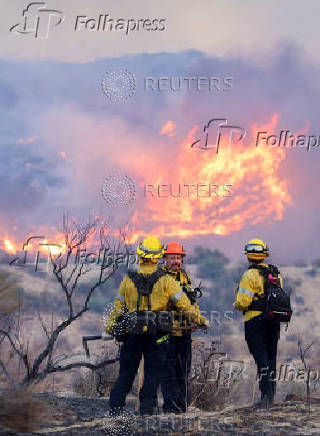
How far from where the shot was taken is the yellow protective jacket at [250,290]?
29.7 feet

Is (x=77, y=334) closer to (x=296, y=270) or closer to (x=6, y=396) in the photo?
(x=296, y=270)

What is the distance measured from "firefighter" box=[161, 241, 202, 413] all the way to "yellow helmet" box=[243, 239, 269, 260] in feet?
2.74

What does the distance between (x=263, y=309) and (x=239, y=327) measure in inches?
1824

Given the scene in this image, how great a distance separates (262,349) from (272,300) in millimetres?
675

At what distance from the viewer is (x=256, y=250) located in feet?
30.1

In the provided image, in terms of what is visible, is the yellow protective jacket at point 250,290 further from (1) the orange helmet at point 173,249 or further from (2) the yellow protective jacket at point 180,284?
(1) the orange helmet at point 173,249

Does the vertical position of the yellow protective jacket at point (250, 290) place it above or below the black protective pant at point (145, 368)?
above

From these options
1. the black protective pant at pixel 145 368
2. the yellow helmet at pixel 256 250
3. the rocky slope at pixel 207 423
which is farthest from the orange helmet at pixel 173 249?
the rocky slope at pixel 207 423

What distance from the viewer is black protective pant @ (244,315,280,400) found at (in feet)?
29.8

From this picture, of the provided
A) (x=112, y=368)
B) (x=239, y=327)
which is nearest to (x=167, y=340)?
(x=112, y=368)

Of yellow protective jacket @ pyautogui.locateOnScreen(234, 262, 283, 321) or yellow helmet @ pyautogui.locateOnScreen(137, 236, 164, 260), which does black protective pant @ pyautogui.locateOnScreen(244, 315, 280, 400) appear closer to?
yellow protective jacket @ pyautogui.locateOnScreen(234, 262, 283, 321)

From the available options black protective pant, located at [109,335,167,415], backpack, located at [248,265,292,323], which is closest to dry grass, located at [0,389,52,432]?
black protective pant, located at [109,335,167,415]

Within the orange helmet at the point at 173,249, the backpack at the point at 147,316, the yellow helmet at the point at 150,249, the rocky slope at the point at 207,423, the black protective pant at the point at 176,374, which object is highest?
the orange helmet at the point at 173,249

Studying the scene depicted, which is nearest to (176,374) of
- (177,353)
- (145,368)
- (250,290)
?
(177,353)
